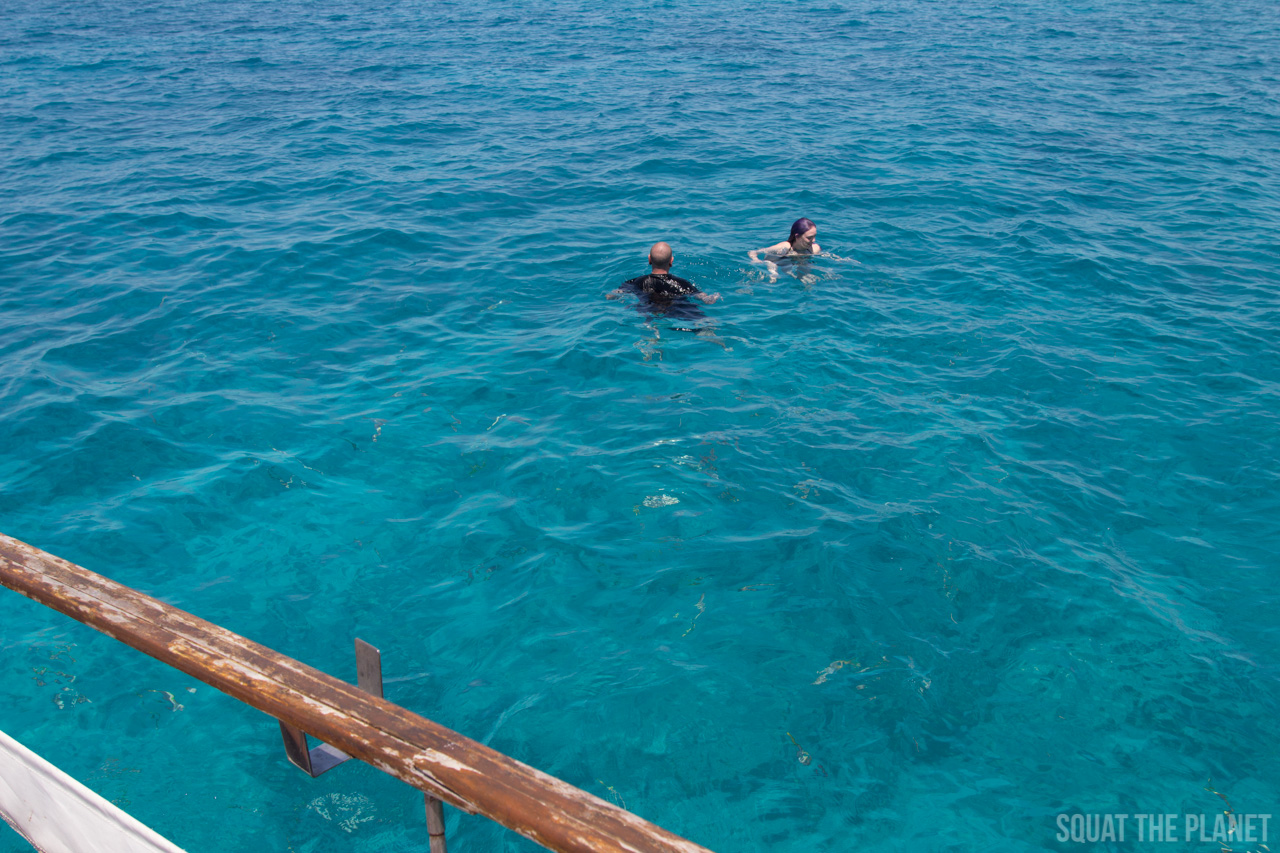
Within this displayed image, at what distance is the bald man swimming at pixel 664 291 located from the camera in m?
11.0

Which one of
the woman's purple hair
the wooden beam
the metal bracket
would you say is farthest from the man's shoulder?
the wooden beam

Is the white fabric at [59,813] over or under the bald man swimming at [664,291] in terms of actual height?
over

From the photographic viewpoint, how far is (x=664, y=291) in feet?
36.8

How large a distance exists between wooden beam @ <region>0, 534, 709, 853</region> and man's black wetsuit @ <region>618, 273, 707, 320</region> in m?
8.62

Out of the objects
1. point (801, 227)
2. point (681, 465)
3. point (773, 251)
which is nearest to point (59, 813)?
point (681, 465)

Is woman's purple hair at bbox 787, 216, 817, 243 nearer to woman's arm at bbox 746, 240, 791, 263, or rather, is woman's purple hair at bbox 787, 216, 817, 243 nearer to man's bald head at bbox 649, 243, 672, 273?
woman's arm at bbox 746, 240, 791, 263

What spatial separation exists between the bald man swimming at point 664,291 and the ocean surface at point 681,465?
49cm

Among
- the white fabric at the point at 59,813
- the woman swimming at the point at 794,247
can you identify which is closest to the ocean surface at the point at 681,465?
the woman swimming at the point at 794,247

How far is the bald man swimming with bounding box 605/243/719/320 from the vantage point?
11008 mm

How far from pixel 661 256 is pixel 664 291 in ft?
1.66

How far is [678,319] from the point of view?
11.3 m

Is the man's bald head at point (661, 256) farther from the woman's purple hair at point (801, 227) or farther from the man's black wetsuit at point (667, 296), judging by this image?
the woman's purple hair at point (801, 227)

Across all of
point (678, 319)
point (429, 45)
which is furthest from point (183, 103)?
point (678, 319)

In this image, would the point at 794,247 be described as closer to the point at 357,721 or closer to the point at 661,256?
the point at 661,256
